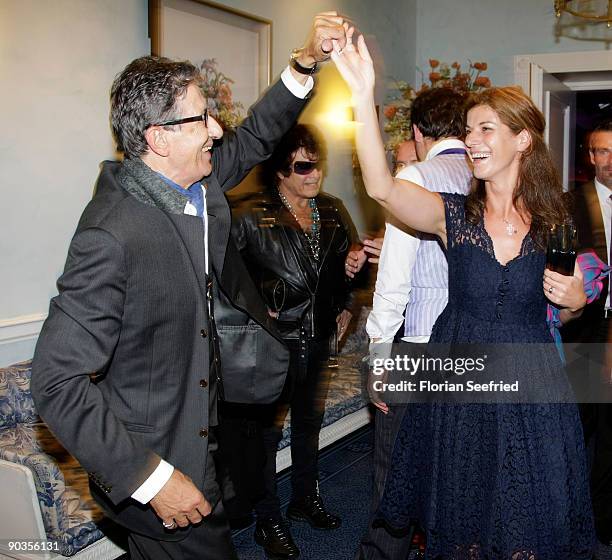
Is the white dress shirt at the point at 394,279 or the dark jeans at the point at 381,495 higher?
the white dress shirt at the point at 394,279

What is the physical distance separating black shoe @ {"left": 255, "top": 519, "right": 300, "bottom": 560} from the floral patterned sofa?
59cm

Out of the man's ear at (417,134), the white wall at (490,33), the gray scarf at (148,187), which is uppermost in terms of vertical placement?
the white wall at (490,33)

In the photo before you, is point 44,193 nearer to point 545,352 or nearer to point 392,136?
point 545,352

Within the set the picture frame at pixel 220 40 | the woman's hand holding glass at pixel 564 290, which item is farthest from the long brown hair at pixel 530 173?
the picture frame at pixel 220 40

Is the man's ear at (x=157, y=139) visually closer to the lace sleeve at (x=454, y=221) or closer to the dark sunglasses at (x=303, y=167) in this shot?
the lace sleeve at (x=454, y=221)

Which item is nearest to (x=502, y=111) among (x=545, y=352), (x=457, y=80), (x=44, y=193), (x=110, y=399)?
(x=545, y=352)

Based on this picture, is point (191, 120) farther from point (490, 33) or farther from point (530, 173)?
point (490, 33)

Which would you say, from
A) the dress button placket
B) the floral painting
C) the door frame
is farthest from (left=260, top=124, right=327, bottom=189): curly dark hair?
the door frame

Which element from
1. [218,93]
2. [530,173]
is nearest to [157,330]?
[530,173]

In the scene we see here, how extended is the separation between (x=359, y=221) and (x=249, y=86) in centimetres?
167

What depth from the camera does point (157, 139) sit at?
5.60ft

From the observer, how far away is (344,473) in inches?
157

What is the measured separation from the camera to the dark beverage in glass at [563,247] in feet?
6.28

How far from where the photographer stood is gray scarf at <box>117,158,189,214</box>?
1.68 metres
